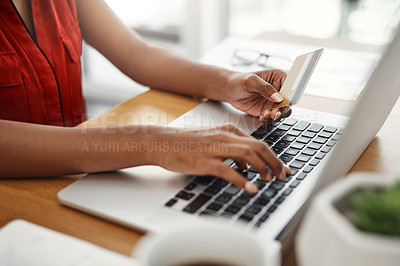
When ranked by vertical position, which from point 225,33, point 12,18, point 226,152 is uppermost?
point 12,18

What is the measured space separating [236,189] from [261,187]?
0.12 feet

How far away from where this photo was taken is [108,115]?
887mm

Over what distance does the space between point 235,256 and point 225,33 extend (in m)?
2.12

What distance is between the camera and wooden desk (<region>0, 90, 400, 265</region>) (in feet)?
1.78

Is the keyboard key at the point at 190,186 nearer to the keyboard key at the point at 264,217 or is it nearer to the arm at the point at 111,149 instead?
the arm at the point at 111,149

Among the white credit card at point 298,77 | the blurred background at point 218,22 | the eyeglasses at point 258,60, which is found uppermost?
the white credit card at point 298,77

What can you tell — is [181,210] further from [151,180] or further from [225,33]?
[225,33]

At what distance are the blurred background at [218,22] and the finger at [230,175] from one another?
4.22 ft

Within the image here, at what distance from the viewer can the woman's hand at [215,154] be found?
23.9 inches

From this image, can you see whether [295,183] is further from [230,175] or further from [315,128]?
[315,128]

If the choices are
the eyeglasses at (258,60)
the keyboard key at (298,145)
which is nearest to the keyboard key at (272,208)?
the keyboard key at (298,145)

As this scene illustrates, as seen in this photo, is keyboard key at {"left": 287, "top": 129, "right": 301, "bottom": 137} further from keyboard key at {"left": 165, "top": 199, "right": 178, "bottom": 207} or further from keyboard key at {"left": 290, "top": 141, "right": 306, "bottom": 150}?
keyboard key at {"left": 165, "top": 199, "right": 178, "bottom": 207}

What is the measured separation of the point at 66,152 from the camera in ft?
2.19

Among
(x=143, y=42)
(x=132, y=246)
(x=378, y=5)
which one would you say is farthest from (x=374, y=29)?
(x=132, y=246)
